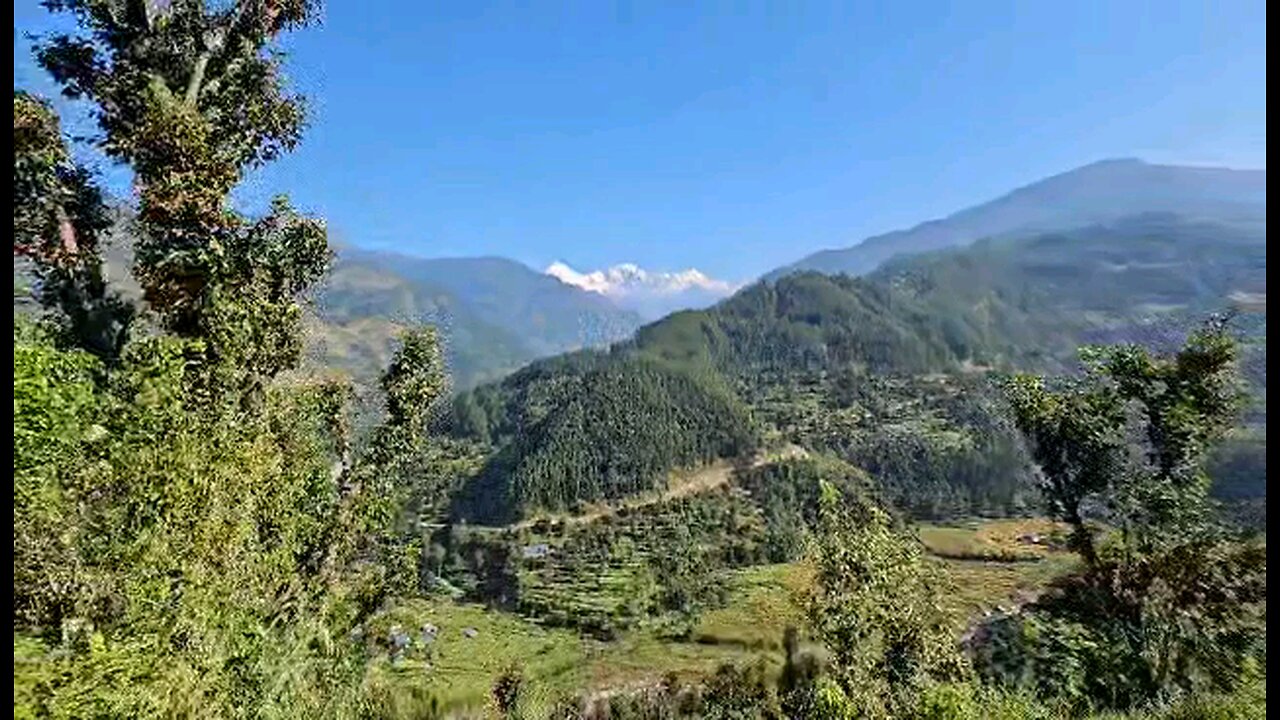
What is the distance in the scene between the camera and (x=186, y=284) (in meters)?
10.8

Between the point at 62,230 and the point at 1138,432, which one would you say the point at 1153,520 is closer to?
the point at 1138,432

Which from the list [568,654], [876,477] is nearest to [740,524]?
[876,477]

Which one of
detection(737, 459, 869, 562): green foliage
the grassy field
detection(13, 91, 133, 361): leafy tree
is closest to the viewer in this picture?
detection(13, 91, 133, 361): leafy tree

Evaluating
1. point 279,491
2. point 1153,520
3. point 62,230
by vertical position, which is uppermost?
point 62,230

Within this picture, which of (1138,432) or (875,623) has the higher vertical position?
(1138,432)

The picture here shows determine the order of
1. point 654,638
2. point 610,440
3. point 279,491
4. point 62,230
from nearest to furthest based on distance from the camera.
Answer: point 62,230 < point 279,491 < point 654,638 < point 610,440

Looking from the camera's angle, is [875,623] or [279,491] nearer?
[279,491]

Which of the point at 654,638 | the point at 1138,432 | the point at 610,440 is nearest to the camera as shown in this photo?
the point at 1138,432

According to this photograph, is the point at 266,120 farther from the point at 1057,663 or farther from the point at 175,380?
the point at 1057,663

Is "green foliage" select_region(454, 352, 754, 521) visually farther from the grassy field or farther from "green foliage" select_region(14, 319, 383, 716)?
"green foliage" select_region(14, 319, 383, 716)

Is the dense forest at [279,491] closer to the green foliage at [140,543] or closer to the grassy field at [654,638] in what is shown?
the green foliage at [140,543]

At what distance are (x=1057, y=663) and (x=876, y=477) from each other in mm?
137718

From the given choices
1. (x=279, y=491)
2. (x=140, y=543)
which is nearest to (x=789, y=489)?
(x=279, y=491)

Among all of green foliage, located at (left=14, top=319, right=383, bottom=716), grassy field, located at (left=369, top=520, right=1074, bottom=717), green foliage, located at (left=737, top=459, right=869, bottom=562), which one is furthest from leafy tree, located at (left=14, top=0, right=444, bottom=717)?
green foliage, located at (left=737, top=459, right=869, bottom=562)
